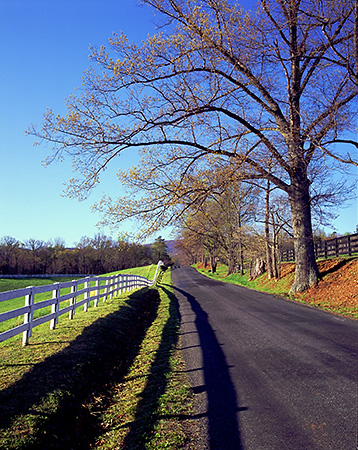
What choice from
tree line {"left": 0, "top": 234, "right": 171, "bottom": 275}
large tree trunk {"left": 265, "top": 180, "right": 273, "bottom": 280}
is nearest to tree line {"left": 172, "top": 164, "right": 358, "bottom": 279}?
large tree trunk {"left": 265, "top": 180, "right": 273, "bottom": 280}

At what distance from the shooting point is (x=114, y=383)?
19.9 ft

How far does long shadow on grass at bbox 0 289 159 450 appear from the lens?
405 cm

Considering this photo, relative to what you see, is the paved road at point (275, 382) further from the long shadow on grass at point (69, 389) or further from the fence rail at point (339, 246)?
the fence rail at point (339, 246)

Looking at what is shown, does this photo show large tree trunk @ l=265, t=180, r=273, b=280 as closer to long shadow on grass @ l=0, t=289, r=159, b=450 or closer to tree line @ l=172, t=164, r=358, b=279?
tree line @ l=172, t=164, r=358, b=279

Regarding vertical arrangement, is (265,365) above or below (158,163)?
below

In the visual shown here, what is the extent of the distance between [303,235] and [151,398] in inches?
515

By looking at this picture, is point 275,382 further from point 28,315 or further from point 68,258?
point 68,258

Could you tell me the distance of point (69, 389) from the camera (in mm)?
5168

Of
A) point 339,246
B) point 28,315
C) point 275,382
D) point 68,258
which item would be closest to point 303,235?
point 339,246

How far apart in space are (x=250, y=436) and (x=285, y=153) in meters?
13.7

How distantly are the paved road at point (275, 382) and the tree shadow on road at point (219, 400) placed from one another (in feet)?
0.03

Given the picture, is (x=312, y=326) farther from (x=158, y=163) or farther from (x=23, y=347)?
(x=158, y=163)

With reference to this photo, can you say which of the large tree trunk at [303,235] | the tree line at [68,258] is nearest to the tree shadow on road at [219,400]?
the large tree trunk at [303,235]

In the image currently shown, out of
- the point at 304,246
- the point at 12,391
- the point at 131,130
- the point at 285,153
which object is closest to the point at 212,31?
the point at 131,130
